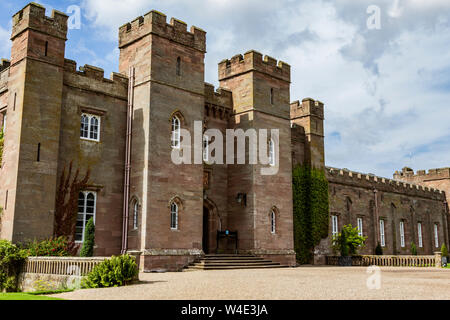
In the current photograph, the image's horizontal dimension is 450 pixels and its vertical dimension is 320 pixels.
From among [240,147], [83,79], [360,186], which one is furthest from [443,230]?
[83,79]

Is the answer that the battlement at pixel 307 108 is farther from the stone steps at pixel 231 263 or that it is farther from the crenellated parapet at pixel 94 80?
the crenellated parapet at pixel 94 80

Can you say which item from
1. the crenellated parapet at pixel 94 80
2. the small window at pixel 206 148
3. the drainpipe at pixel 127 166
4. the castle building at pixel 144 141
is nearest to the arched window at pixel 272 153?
the castle building at pixel 144 141

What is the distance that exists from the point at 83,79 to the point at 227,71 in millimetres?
8455

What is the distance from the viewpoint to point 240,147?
79.8 feet

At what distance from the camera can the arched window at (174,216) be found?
20370 mm

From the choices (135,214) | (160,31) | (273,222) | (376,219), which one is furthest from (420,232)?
(160,31)

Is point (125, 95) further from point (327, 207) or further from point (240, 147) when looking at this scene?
point (327, 207)

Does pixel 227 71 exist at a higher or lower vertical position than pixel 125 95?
higher

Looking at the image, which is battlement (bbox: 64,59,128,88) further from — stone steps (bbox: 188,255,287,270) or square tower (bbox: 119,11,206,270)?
stone steps (bbox: 188,255,287,270)

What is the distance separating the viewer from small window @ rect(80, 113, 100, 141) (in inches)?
782

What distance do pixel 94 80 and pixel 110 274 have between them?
33.6 feet

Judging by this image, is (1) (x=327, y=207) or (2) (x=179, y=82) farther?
(1) (x=327, y=207)

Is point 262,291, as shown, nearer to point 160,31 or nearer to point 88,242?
point 88,242
